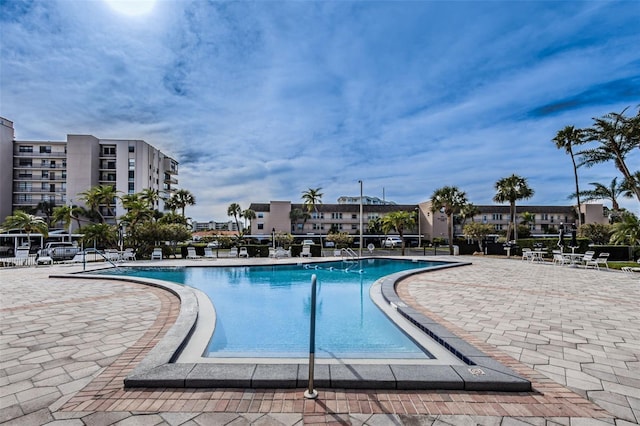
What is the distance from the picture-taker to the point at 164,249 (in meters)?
22.4

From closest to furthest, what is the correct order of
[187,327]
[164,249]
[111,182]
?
[187,327] → [164,249] → [111,182]

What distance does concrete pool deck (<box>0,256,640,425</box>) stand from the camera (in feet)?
9.13

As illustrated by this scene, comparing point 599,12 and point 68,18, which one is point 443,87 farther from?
point 68,18

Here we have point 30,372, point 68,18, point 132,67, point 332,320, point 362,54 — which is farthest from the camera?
point 362,54

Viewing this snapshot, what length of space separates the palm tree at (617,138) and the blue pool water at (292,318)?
21111mm

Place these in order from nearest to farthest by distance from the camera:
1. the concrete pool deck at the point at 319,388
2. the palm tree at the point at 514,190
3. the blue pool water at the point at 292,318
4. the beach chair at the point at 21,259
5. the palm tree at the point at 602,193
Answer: the concrete pool deck at the point at 319,388
the blue pool water at the point at 292,318
the beach chair at the point at 21,259
the palm tree at the point at 514,190
the palm tree at the point at 602,193

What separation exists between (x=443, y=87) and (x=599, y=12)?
17.8 ft

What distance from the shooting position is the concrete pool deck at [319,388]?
278cm

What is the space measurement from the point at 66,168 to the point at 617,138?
69836mm

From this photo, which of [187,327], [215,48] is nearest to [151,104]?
[215,48]

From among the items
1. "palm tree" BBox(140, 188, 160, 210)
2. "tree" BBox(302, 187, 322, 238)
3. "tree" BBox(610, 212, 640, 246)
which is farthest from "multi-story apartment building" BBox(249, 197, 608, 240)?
"tree" BBox(610, 212, 640, 246)

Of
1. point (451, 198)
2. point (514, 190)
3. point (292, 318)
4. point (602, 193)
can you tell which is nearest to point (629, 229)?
point (292, 318)

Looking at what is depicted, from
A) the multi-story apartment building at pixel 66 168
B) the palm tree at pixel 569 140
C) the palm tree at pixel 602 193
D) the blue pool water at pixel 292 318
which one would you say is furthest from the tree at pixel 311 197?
the blue pool water at pixel 292 318

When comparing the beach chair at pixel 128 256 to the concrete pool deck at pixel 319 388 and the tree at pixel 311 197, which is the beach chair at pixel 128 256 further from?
the tree at pixel 311 197
